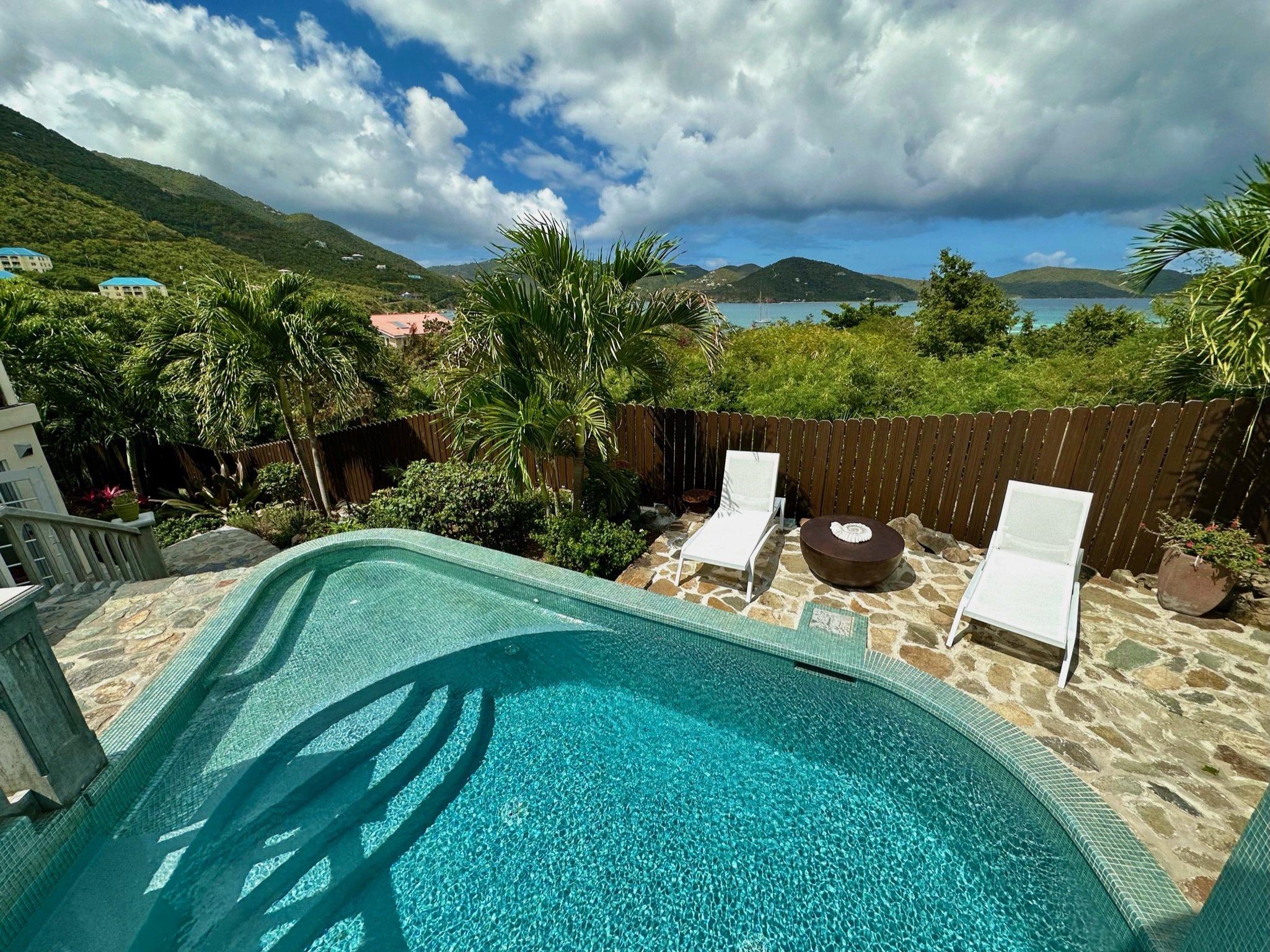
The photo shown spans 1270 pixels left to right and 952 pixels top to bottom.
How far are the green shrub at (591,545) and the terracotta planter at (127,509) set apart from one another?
13.7 ft

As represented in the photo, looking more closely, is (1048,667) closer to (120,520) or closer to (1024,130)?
(120,520)

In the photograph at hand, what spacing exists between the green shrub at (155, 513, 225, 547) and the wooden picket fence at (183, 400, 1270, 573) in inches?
217

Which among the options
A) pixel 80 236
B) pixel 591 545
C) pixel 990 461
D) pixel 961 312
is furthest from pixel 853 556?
pixel 80 236

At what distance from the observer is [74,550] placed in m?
4.73

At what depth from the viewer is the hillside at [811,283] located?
38.9 m

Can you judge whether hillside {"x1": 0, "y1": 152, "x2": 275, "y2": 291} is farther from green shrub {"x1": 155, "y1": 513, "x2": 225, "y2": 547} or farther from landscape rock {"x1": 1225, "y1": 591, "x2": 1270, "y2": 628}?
landscape rock {"x1": 1225, "y1": 591, "x2": 1270, "y2": 628}

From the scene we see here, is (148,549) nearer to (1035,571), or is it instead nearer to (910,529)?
(910,529)

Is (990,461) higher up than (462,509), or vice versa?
(990,461)

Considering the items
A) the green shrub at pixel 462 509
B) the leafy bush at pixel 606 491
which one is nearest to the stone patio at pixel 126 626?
the green shrub at pixel 462 509

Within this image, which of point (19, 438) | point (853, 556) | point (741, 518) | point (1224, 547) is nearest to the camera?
point (1224, 547)

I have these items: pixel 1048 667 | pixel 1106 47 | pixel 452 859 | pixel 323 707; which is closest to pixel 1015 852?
pixel 1048 667

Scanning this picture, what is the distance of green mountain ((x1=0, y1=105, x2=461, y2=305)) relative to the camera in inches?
1324

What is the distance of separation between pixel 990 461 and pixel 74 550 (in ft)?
30.7

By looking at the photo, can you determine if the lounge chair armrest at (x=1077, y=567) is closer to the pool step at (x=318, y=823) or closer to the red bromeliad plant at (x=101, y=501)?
the pool step at (x=318, y=823)
